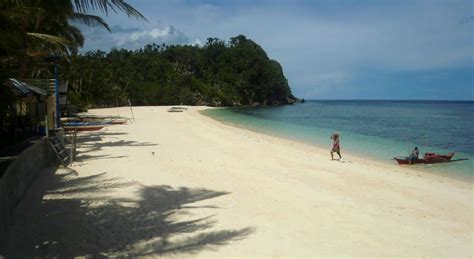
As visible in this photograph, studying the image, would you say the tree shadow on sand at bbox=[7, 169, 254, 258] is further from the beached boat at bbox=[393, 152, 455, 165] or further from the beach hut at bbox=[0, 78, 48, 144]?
the beached boat at bbox=[393, 152, 455, 165]

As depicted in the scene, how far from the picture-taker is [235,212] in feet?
22.0

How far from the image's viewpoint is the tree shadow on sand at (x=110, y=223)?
16.5 ft

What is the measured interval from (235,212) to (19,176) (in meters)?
3.76

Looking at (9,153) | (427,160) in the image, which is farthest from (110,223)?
(427,160)

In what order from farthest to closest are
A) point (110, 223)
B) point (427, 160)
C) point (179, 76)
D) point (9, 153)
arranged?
1. point (179, 76)
2. point (427, 160)
3. point (9, 153)
4. point (110, 223)

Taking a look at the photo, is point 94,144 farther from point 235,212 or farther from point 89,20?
point 235,212

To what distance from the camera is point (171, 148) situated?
569 inches

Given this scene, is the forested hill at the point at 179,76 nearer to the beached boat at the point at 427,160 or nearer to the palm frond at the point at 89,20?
the palm frond at the point at 89,20

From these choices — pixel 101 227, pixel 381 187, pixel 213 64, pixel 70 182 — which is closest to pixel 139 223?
pixel 101 227

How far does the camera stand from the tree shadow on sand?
16.5ft

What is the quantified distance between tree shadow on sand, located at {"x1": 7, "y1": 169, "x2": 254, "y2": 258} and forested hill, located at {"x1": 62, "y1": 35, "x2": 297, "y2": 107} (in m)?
31.0

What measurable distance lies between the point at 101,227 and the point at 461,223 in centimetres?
629

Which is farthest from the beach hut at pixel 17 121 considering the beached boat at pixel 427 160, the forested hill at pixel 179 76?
the forested hill at pixel 179 76

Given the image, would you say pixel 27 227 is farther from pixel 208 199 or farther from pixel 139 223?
pixel 208 199
